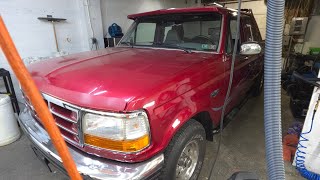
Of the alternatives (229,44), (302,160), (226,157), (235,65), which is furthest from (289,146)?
(229,44)

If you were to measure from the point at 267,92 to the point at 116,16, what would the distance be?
20.0ft

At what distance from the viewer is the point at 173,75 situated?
5.04 ft

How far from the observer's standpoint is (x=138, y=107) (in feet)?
4.06

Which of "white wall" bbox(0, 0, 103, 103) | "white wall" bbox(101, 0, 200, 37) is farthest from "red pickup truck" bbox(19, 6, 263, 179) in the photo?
"white wall" bbox(101, 0, 200, 37)

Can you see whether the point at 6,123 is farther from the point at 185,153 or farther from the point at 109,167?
the point at 185,153

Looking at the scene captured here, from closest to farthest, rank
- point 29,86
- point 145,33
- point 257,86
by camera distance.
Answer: point 29,86
point 145,33
point 257,86

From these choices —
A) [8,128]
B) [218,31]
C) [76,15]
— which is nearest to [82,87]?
[218,31]

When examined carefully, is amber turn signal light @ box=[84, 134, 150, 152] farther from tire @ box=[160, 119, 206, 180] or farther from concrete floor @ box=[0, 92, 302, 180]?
concrete floor @ box=[0, 92, 302, 180]

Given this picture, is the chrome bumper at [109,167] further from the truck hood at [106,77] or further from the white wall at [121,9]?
the white wall at [121,9]

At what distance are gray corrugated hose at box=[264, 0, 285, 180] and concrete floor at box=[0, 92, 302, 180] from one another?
4.05 ft

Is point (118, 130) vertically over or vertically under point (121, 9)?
under

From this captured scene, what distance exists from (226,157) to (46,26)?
4496 mm

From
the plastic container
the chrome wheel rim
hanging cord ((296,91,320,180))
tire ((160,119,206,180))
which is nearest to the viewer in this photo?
tire ((160,119,206,180))

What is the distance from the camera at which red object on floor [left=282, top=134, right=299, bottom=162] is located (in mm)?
2537
